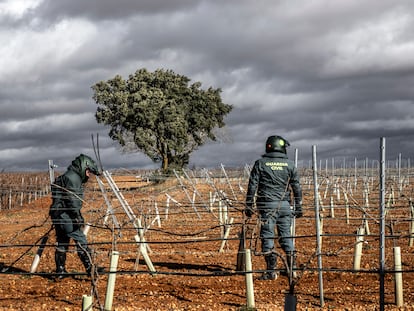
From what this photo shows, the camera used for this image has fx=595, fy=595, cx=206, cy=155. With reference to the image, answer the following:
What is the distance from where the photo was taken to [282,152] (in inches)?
320

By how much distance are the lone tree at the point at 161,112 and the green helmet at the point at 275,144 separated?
87.3 feet

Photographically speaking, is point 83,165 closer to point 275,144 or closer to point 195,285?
point 195,285

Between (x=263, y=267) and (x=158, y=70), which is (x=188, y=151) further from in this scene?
(x=263, y=267)

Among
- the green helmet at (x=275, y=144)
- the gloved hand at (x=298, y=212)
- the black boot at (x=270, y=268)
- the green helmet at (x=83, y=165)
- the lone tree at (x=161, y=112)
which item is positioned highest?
the lone tree at (x=161, y=112)

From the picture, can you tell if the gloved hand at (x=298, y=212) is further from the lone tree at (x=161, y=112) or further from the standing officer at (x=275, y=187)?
the lone tree at (x=161, y=112)

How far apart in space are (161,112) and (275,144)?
93.6 feet

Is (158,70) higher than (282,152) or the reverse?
higher

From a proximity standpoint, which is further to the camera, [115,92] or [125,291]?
[115,92]

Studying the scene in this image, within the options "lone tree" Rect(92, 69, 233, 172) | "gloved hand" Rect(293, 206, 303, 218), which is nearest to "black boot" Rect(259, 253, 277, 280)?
"gloved hand" Rect(293, 206, 303, 218)

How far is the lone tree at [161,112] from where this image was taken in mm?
35781

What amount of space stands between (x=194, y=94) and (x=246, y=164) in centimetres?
1373

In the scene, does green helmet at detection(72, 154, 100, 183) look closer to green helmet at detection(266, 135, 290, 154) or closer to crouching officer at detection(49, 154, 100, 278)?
crouching officer at detection(49, 154, 100, 278)

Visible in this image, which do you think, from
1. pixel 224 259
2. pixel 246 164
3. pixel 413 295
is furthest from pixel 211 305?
pixel 246 164

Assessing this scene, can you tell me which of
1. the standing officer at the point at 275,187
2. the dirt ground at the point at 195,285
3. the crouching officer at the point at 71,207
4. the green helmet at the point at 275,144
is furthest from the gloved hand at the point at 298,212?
the crouching officer at the point at 71,207
